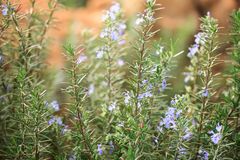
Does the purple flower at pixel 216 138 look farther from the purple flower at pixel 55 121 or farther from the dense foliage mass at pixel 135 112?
the purple flower at pixel 55 121

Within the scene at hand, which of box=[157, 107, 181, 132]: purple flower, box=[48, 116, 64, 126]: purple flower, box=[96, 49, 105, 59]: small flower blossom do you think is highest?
box=[96, 49, 105, 59]: small flower blossom

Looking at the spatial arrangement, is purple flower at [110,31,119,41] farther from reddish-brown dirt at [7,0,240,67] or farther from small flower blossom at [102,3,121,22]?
reddish-brown dirt at [7,0,240,67]

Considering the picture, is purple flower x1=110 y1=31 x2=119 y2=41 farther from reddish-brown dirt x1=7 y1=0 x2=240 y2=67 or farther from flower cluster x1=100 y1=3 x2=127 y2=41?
reddish-brown dirt x1=7 y1=0 x2=240 y2=67

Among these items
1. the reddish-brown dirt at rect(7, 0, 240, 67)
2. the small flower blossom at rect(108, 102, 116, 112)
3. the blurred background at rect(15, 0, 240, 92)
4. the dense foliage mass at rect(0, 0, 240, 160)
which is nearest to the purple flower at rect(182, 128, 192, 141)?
the dense foliage mass at rect(0, 0, 240, 160)

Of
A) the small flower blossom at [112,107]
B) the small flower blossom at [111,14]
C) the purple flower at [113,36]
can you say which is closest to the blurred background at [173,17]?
the small flower blossom at [111,14]

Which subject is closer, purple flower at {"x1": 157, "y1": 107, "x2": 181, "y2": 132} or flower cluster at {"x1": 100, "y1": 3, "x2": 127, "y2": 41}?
purple flower at {"x1": 157, "y1": 107, "x2": 181, "y2": 132}

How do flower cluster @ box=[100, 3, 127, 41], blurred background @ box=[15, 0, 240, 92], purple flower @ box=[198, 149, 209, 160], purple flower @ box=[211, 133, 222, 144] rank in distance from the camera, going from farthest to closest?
blurred background @ box=[15, 0, 240, 92]
flower cluster @ box=[100, 3, 127, 41]
purple flower @ box=[198, 149, 209, 160]
purple flower @ box=[211, 133, 222, 144]

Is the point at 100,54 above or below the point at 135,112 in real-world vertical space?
above

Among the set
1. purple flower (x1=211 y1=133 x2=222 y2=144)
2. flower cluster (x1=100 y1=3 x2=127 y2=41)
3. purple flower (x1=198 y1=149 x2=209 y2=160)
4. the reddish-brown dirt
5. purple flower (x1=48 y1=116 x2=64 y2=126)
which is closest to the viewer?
purple flower (x1=211 y1=133 x2=222 y2=144)

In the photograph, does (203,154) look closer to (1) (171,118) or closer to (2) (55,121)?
(1) (171,118)

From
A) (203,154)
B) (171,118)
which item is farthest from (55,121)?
(203,154)

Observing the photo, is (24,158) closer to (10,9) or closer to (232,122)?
(10,9)

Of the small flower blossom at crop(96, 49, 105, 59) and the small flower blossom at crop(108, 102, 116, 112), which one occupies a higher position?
the small flower blossom at crop(96, 49, 105, 59)

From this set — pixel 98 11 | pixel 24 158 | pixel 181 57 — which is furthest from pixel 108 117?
pixel 98 11
